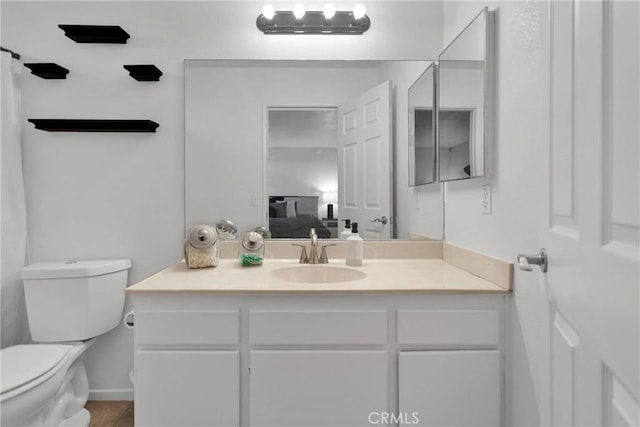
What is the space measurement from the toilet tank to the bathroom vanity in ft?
2.12

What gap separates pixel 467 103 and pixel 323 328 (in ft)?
3.44

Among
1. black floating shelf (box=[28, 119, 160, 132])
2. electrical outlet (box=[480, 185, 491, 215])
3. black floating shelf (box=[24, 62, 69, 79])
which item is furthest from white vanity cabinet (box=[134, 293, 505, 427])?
black floating shelf (box=[24, 62, 69, 79])

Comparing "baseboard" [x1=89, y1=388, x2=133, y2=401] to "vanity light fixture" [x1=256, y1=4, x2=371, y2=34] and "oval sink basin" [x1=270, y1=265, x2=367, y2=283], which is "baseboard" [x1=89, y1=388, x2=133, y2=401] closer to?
"oval sink basin" [x1=270, y1=265, x2=367, y2=283]

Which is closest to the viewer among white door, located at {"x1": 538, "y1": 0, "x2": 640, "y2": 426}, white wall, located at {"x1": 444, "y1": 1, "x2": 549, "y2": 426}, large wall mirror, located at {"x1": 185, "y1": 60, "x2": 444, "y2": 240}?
white door, located at {"x1": 538, "y1": 0, "x2": 640, "y2": 426}

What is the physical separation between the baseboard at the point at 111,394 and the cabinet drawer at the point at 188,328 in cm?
93

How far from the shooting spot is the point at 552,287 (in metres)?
0.82

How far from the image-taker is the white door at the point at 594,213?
20.6 inches

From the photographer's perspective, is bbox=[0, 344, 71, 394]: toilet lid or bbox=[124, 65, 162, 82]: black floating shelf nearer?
bbox=[0, 344, 71, 394]: toilet lid

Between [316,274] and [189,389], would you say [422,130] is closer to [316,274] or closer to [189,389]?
[316,274]

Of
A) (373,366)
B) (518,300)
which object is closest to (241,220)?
(373,366)

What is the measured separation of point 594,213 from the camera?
62 centimetres

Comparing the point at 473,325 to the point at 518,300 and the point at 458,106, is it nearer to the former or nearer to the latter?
the point at 518,300

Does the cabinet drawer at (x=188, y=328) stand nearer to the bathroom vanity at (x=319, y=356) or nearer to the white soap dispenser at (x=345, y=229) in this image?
the bathroom vanity at (x=319, y=356)

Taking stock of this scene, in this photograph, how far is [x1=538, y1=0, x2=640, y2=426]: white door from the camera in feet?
1.72
